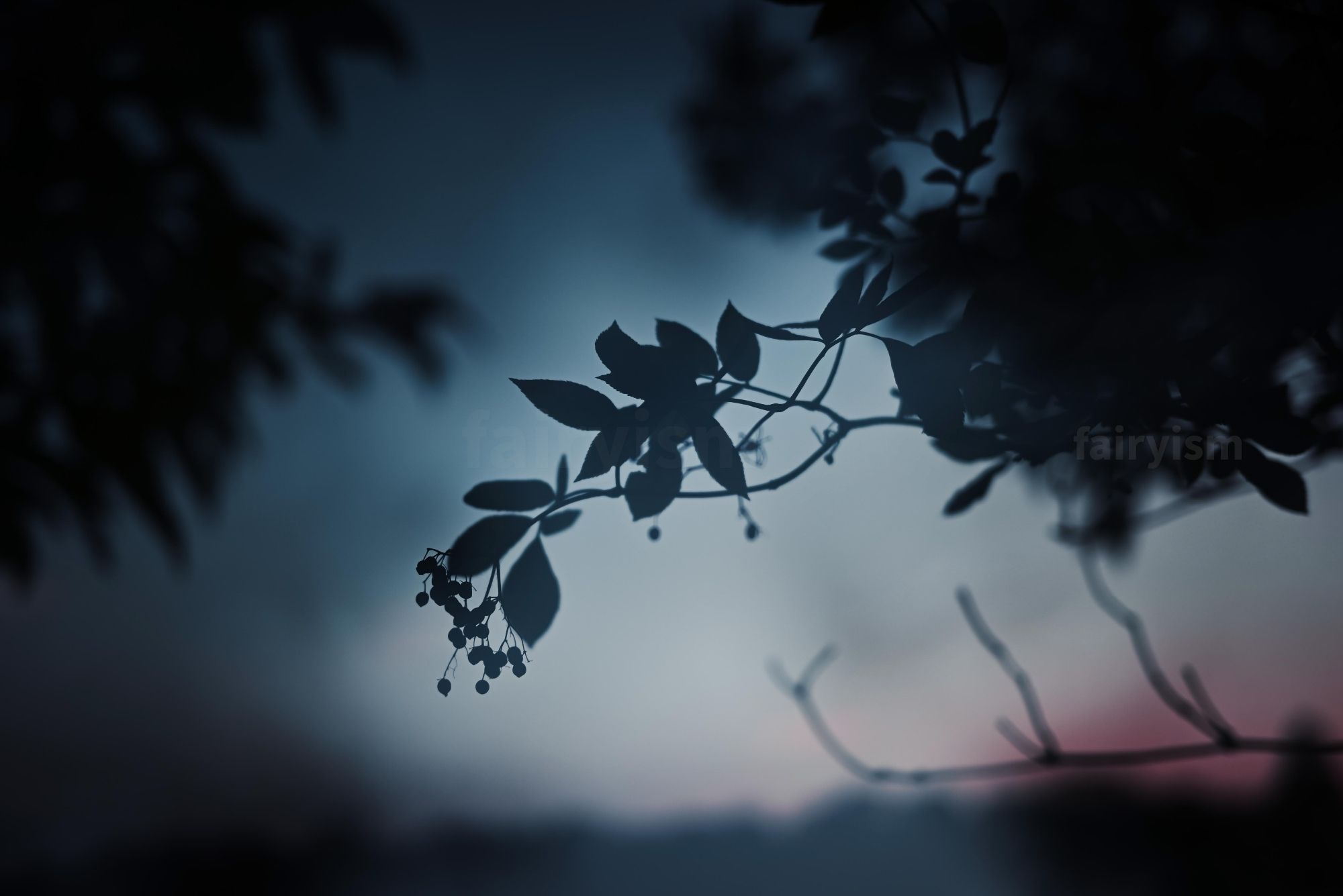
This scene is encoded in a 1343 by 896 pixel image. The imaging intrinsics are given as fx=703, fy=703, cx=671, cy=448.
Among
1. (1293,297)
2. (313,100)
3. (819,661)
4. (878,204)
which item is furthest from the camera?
(313,100)

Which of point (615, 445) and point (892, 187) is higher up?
point (892, 187)

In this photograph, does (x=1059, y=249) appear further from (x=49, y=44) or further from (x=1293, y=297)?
(x=49, y=44)

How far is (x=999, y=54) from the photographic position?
1.60ft

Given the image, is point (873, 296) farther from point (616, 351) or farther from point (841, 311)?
point (616, 351)

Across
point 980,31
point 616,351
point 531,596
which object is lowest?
point 531,596

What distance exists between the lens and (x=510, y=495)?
0.41 meters

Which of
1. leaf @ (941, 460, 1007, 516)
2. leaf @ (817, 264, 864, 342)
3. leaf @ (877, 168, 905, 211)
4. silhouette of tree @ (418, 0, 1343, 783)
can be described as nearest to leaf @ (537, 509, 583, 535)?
silhouette of tree @ (418, 0, 1343, 783)

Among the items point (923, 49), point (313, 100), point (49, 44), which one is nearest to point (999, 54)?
point (923, 49)

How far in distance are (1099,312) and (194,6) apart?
6.36ft

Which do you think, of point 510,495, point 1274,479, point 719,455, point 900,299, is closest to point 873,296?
point 900,299

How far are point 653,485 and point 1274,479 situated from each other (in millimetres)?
443

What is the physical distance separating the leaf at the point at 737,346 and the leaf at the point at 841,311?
4 cm

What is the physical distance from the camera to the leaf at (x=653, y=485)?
37 centimetres

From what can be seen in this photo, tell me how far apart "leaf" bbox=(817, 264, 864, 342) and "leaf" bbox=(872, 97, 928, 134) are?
28 cm
